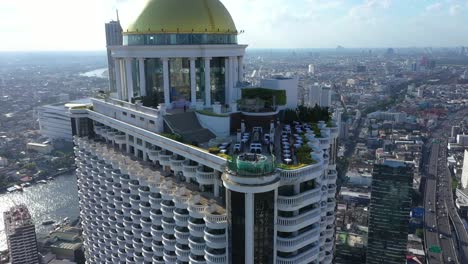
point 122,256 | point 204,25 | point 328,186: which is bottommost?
point 122,256

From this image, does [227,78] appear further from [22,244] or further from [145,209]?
[22,244]

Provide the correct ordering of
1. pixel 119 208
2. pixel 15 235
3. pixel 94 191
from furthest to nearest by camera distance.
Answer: pixel 15 235 < pixel 94 191 < pixel 119 208

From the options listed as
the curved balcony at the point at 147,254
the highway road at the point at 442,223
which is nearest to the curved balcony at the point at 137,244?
the curved balcony at the point at 147,254

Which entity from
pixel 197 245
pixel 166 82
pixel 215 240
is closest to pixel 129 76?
pixel 166 82

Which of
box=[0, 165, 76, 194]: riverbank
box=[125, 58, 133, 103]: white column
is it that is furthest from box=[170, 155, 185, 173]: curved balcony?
box=[0, 165, 76, 194]: riverbank

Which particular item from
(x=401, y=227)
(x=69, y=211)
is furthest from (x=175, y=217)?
(x=69, y=211)

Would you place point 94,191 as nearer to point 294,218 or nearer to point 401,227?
point 294,218
